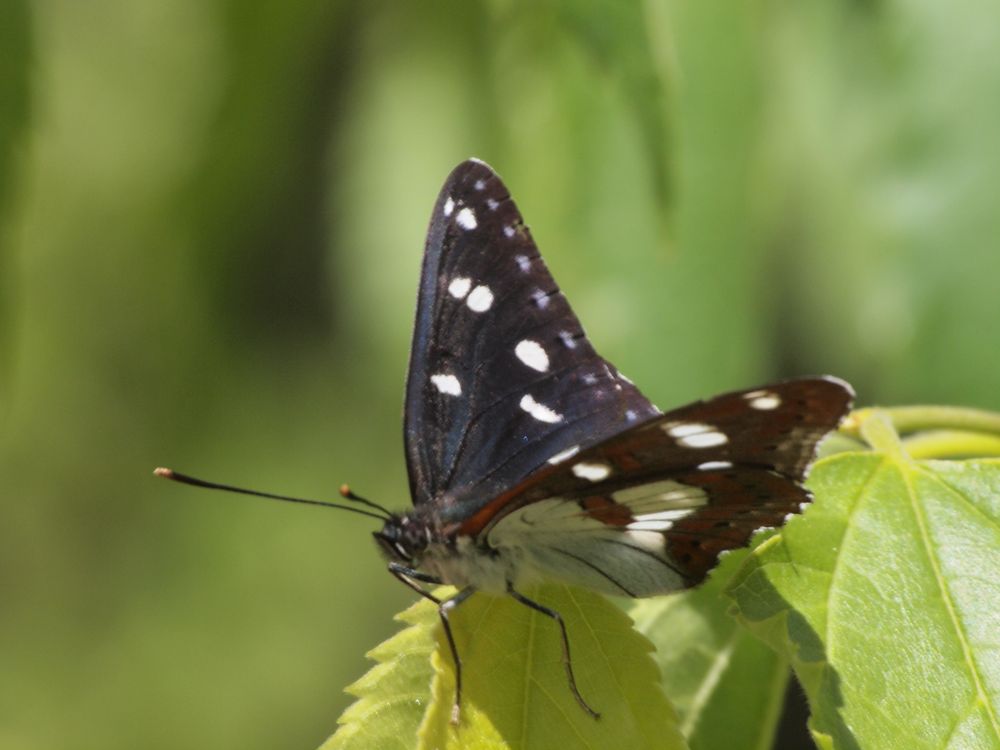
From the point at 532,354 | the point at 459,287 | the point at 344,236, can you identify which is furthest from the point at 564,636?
the point at 344,236

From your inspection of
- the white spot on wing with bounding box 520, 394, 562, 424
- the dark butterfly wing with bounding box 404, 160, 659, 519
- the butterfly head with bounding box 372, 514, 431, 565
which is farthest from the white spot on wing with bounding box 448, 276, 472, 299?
the butterfly head with bounding box 372, 514, 431, 565

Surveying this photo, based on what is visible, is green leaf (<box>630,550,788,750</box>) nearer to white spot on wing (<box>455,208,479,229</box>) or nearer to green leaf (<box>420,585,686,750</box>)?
green leaf (<box>420,585,686,750</box>)

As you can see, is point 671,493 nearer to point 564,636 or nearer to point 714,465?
point 714,465

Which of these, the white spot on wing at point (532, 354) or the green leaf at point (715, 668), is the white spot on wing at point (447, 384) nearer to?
the white spot on wing at point (532, 354)

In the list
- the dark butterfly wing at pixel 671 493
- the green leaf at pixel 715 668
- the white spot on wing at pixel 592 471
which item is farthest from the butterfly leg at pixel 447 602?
the green leaf at pixel 715 668

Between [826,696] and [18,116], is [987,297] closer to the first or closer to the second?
[826,696]

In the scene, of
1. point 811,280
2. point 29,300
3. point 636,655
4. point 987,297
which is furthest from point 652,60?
point 29,300
